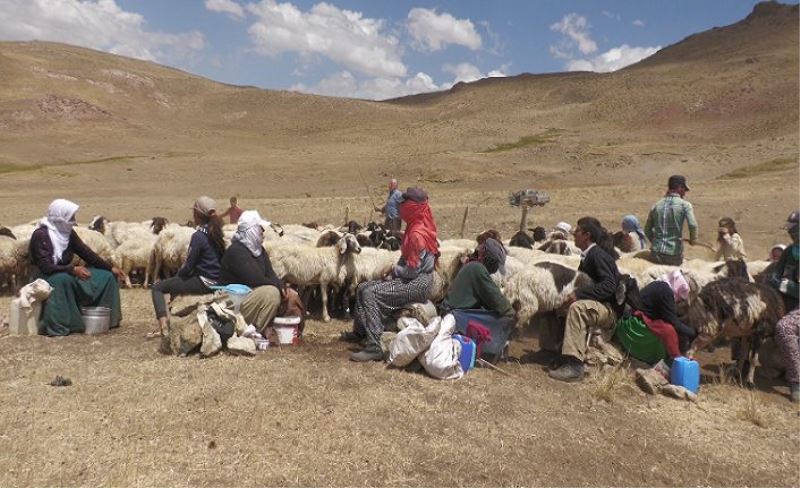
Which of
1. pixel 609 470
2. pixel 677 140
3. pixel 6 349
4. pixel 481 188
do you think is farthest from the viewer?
pixel 677 140

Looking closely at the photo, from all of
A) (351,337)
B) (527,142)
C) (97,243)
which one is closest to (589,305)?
(351,337)

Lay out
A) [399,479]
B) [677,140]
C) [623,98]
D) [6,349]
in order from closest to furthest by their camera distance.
Answer: [399,479] < [6,349] < [677,140] < [623,98]

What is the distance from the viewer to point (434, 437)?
483 cm

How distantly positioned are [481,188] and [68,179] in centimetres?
2181

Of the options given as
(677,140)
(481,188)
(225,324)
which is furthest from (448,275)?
(677,140)

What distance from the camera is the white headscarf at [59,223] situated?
707 centimetres

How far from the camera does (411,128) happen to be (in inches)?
2261

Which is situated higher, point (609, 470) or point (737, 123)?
point (737, 123)

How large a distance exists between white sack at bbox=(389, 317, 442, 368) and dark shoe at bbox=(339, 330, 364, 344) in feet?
3.66

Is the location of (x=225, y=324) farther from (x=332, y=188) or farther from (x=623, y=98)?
(x=623, y=98)

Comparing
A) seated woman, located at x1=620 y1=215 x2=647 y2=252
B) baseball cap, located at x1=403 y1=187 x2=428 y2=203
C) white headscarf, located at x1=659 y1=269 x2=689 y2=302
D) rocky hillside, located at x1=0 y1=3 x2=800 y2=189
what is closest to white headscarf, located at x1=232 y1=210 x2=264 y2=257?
baseball cap, located at x1=403 y1=187 x2=428 y2=203

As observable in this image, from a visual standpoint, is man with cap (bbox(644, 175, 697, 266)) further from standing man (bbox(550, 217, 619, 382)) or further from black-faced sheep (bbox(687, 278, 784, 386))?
standing man (bbox(550, 217, 619, 382))

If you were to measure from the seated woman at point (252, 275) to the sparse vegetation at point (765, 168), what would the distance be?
88.4 feet

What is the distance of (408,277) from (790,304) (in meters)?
4.04
